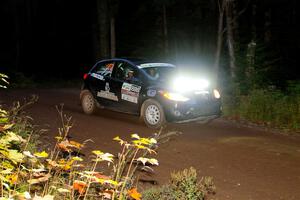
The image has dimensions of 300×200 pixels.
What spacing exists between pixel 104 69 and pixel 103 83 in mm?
426

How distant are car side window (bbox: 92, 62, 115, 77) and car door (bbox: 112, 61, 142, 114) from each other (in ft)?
0.65

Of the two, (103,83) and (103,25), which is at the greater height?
(103,25)

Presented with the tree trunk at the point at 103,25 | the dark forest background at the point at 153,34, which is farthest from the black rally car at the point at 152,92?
the tree trunk at the point at 103,25

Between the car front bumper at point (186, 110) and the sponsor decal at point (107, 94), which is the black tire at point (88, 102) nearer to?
the sponsor decal at point (107, 94)

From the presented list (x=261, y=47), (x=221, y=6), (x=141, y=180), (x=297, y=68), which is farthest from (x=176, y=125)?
(x=297, y=68)

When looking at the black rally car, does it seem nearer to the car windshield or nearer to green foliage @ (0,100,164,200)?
the car windshield

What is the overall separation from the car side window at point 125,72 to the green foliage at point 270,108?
3.20 m

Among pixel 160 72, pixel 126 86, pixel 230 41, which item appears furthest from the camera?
pixel 230 41

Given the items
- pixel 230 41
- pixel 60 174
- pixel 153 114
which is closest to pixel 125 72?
pixel 153 114

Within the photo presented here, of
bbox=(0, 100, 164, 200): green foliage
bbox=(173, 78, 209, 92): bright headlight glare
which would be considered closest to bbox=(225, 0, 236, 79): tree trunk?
bbox=(173, 78, 209, 92): bright headlight glare

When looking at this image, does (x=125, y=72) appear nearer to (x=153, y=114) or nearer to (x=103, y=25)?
(x=153, y=114)

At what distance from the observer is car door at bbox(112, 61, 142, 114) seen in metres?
12.1

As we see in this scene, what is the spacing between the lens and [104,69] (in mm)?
13211

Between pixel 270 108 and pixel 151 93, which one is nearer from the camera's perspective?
pixel 151 93
